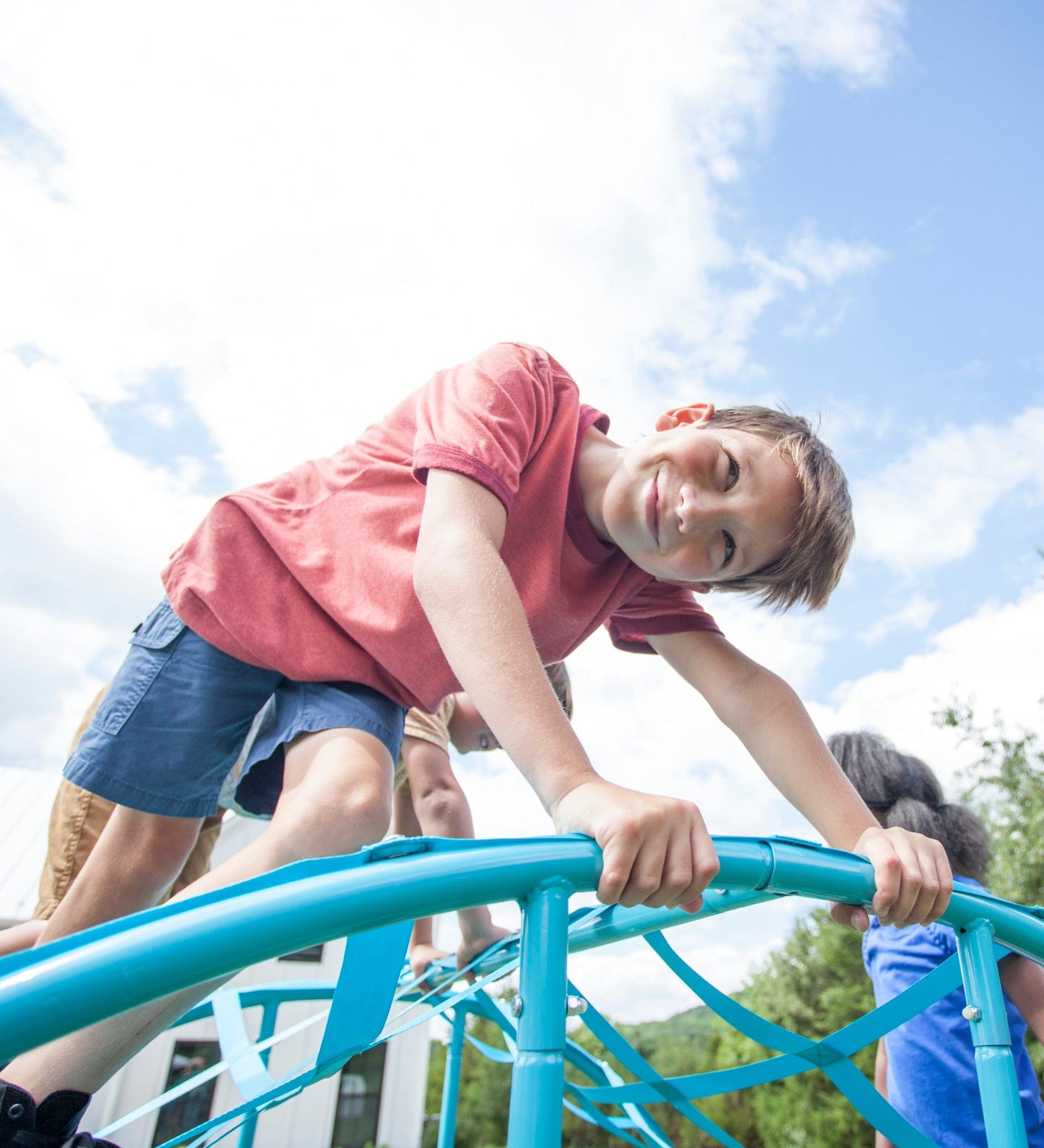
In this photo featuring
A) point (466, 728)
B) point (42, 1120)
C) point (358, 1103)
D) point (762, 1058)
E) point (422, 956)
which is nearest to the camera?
point (42, 1120)

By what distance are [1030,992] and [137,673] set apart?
1.56 meters

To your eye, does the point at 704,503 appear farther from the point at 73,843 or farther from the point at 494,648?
the point at 73,843

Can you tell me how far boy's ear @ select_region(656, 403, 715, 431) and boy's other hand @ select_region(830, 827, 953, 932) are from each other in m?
0.81

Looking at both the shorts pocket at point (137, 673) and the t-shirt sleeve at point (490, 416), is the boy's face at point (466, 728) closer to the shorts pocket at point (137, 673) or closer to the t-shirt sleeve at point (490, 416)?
the shorts pocket at point (137, 673)

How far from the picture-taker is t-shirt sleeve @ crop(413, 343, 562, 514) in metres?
1.11

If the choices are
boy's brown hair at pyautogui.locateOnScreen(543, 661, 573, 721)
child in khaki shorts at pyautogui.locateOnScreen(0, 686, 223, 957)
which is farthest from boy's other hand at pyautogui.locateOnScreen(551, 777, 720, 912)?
child in khaki shorts at pyautogui.locateOnScreen(0, 686, 223, 957)

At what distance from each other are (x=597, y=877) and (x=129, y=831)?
106cm

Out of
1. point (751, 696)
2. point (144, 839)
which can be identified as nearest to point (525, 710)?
point (751, 696)

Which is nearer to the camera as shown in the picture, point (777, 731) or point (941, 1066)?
point (777, 731)

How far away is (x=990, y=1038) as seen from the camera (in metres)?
0.87

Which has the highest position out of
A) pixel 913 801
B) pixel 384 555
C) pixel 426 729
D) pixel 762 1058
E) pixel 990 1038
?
pixel 762 1058

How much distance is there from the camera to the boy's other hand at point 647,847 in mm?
675

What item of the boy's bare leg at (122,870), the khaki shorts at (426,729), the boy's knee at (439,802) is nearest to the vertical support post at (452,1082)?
the boy's knee at (439,802)

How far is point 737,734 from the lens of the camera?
1404mm
